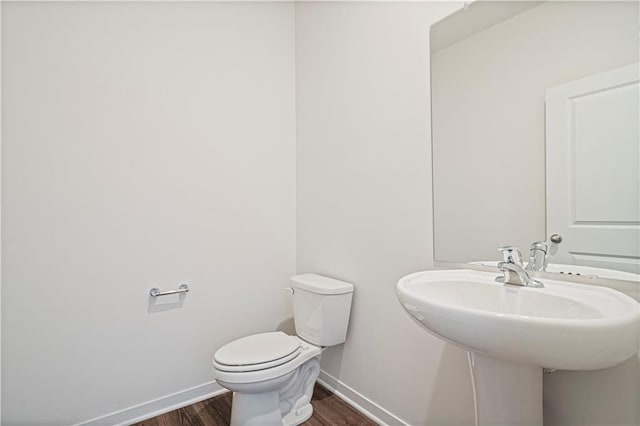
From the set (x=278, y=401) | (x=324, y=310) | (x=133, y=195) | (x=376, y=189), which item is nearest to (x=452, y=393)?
(x=324, y=310)

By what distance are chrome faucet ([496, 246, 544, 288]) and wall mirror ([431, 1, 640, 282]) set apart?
76mm

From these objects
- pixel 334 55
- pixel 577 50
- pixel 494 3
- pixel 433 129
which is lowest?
pixel 433 129

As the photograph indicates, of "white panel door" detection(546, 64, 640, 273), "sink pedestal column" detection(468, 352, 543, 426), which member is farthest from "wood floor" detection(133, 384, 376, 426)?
"white panel door" detection(546, 64, 640, 273)

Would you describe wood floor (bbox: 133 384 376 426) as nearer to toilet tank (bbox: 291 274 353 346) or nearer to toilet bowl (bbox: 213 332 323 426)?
toilet bowl (bbox: 213 332 323 426)

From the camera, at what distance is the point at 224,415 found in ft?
5.51

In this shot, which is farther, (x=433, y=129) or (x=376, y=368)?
(x=376, y=368)

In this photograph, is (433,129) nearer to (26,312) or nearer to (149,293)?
(149,293)

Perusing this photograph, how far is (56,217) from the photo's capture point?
1.48m

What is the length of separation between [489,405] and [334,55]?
1808 mm

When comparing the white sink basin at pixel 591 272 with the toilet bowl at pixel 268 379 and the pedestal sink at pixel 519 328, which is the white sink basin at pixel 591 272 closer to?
the pedestal sink at pixel 519 328

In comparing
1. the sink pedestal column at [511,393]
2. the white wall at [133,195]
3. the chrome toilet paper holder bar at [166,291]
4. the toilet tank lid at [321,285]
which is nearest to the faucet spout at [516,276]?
the sink pedestal column at [511,393]

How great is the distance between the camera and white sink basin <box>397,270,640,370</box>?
653 mm

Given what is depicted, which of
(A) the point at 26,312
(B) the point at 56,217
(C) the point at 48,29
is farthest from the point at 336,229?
(C) the point at 48,29

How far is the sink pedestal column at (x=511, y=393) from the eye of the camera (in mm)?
904
